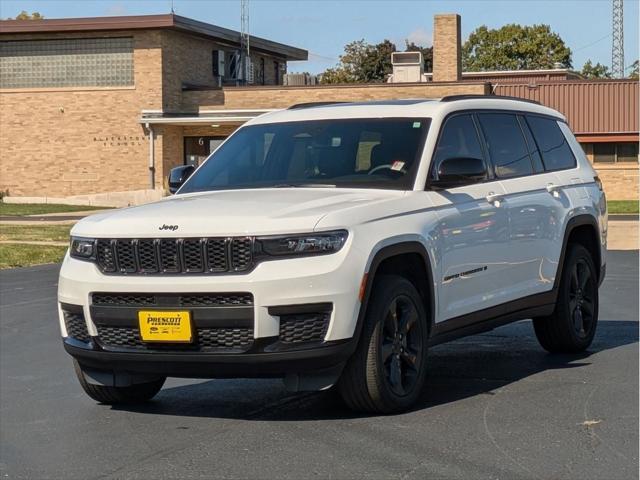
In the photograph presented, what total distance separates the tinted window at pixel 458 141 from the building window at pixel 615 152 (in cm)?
4267

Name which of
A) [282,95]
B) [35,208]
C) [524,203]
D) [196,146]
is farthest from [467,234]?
[196,146]

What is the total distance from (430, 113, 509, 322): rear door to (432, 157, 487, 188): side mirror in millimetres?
53

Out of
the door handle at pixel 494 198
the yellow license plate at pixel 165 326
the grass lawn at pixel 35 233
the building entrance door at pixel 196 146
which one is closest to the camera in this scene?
the yellow license plate at pixel 165 326

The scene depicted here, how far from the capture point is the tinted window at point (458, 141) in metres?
8.34

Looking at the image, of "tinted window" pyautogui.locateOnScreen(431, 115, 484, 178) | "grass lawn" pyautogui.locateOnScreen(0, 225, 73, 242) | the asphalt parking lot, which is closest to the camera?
the asphalt parking lot

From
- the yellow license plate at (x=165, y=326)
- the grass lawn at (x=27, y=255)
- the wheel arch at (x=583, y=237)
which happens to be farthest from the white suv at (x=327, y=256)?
the grass lawn at (x=27, y=255)

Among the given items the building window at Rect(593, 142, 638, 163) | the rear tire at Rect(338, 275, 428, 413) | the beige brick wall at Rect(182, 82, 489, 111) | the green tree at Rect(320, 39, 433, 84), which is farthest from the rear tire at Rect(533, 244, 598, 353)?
the green tree at Rect(320, 39, 433, 84)

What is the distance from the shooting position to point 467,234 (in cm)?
820

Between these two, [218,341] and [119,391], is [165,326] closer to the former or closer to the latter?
[218,341]

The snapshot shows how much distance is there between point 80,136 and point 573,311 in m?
39.9

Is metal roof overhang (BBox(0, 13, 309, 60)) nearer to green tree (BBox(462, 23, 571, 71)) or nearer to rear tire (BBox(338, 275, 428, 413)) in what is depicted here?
rear tire (BBox(338, 275, 428, 413))

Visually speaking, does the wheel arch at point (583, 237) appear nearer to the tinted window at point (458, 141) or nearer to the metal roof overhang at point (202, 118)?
the tinted window at point (458, 141)

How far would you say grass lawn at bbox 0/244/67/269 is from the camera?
69.5 feet

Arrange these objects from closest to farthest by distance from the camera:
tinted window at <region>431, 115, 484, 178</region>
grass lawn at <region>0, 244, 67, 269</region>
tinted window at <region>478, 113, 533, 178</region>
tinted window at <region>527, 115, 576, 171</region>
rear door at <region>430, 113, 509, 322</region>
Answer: rear door at <region>430, 113, 509, 322</region>
tinted window at <region>431, 115, 484, 178</region>
tinted window at <region>478, 113, 533, 178</region>
tinted window at <region>527, 115, 576, 171</region>
grass lawn at <region>0, 244, 67, 269</region>
